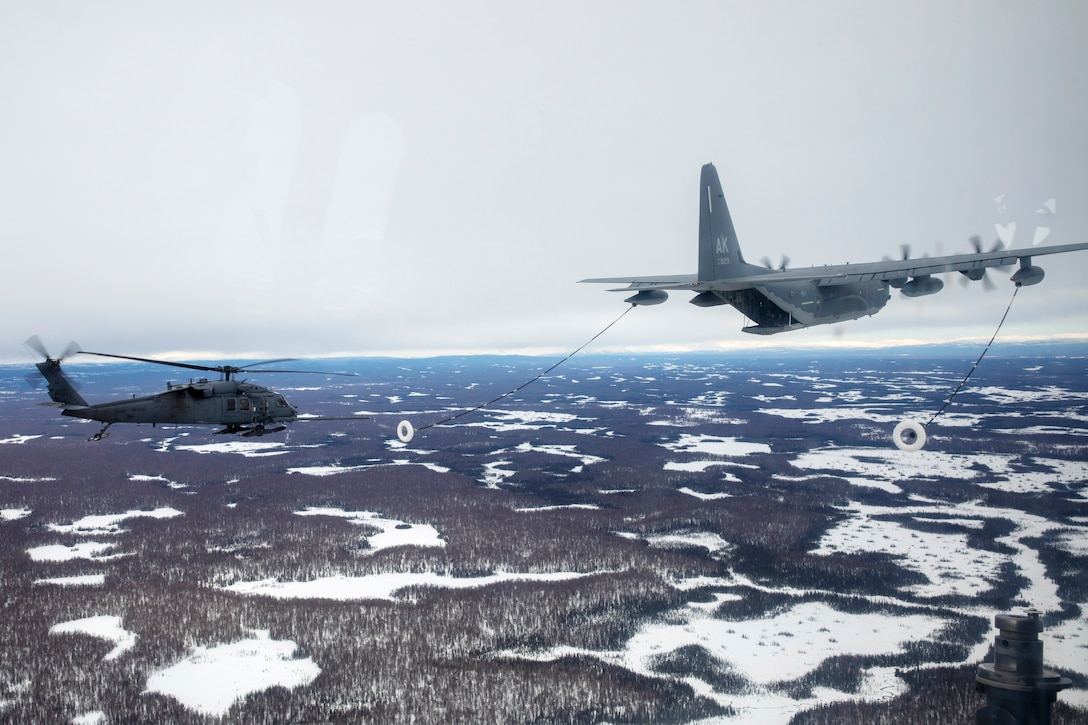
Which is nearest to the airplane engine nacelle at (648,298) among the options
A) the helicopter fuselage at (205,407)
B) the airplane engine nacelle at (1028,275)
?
the airplane engine nacelle at (1028,275)

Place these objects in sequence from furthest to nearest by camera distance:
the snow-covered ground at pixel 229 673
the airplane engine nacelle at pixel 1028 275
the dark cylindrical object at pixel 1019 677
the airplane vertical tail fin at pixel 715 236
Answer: the snow-covered ground at pixel 229 673 < the airplane vertical tail fin at pixel 715 236 < the airplane engine nacelle at pixel 1028 275 < the dark cylindrical object at pixel 1019 677

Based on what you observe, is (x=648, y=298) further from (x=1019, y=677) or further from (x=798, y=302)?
(x=1019, y=677)

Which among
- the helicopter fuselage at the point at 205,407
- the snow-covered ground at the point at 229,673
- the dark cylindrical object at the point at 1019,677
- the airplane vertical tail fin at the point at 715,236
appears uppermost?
the airplane vertical tail fin at the point at 715,236

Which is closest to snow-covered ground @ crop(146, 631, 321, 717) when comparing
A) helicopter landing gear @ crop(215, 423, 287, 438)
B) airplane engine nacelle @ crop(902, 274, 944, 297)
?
helicopter landing gear @ crop(215, 423, 287, 438)

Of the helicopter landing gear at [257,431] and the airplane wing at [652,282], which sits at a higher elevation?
the airplane wing at [652,282]

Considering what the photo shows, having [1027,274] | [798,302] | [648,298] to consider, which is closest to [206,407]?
[648,298]

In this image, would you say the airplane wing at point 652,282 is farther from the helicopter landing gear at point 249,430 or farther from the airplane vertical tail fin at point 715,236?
the helicopter landing gear at point 249,430

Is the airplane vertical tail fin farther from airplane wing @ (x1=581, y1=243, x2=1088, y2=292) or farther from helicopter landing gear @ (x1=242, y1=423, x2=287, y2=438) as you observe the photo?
helicopter landing gear @ (x1=242, y1=423, x2=287, y2=438)
